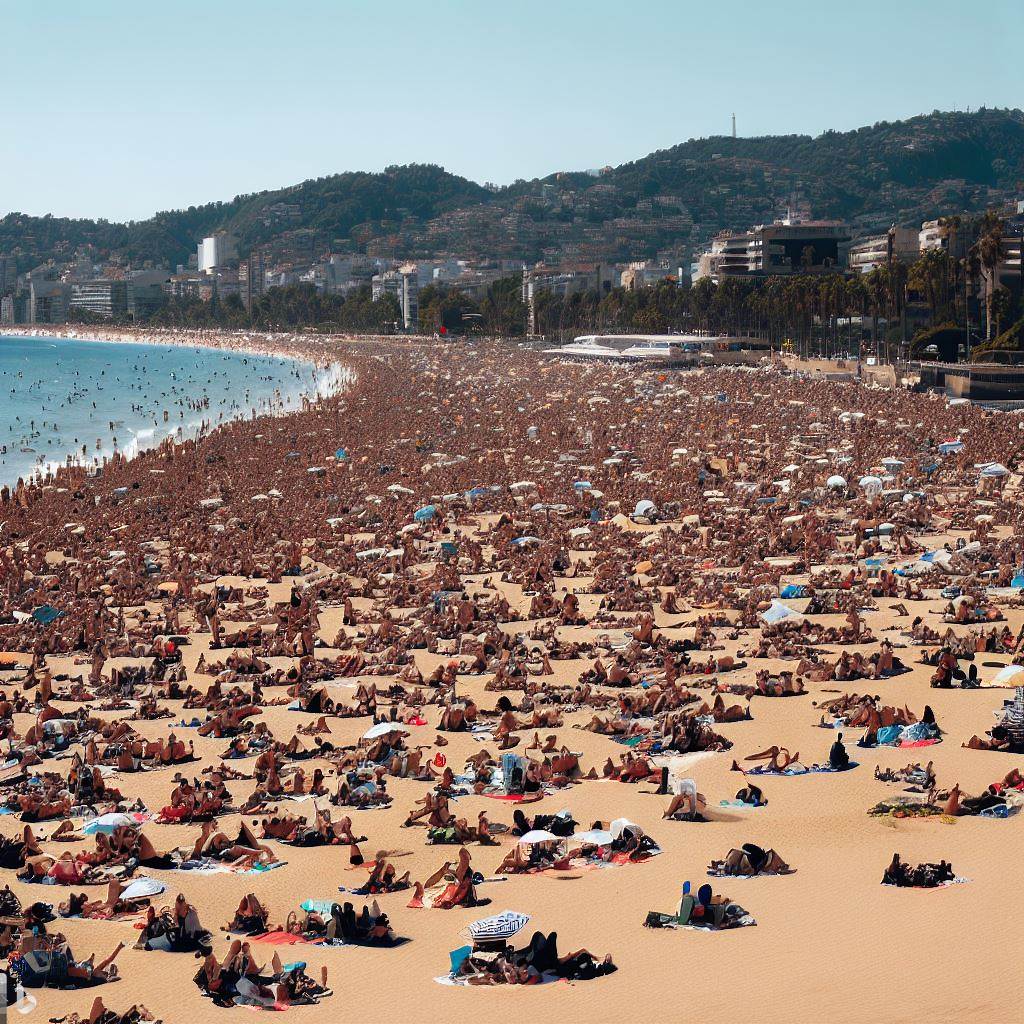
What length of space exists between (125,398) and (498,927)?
9396 centimetres

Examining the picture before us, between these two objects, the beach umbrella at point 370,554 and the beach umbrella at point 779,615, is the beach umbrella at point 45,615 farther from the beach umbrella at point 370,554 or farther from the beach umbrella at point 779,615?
the beach umbrella at point 779,615

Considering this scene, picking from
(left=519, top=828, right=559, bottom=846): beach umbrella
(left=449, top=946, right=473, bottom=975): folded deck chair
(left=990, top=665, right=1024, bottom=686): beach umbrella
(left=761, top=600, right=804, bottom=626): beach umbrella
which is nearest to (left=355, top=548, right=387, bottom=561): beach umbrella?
(left=761, top=600, right=804, bottom=626): beach umbrella

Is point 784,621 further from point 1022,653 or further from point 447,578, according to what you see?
point 447,578

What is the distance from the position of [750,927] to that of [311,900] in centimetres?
355

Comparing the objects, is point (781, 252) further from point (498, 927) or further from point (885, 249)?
point (498, 927)

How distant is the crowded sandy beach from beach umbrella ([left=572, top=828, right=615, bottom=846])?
1.0 inches

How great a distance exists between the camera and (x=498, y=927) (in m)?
11.2

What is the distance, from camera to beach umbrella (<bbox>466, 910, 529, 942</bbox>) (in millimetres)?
11219

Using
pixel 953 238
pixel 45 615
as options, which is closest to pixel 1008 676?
pixel 45 615

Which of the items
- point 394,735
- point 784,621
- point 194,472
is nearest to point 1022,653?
point 784,621

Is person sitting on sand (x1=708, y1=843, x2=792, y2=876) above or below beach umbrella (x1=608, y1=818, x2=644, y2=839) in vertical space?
below

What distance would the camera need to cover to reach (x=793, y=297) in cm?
10675

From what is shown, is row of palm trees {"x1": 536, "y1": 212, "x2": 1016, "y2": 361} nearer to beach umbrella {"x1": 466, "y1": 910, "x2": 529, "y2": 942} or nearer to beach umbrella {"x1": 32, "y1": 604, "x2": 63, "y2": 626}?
beach umbrella {"x1": 32, "y1": 604, "x2": 63, "y2": 626}

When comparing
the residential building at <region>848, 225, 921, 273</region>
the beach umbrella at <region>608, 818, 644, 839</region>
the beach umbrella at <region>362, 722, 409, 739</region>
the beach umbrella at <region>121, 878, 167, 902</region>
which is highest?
the residential building at <region>848, 225, 921, 273</region>
